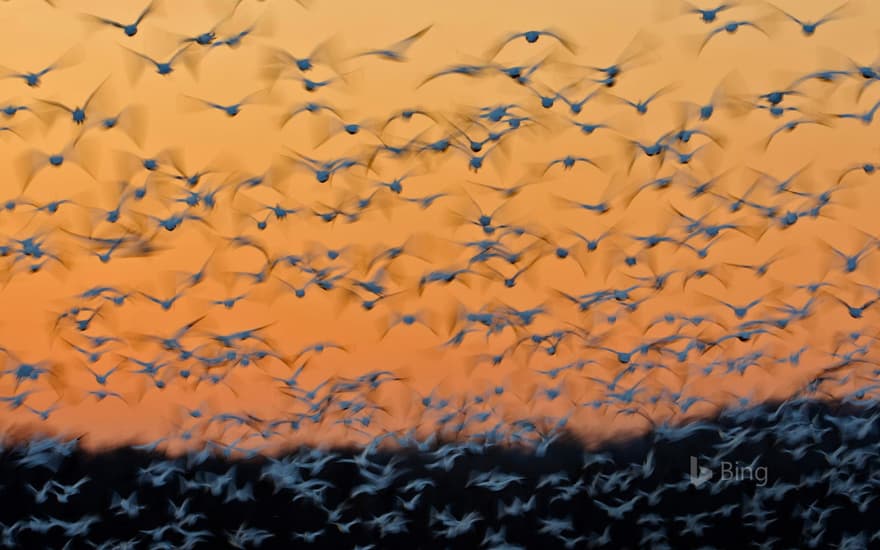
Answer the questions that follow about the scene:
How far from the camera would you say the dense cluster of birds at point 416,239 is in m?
1.73

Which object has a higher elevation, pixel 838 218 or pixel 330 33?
pixel 330 33

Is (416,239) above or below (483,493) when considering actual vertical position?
above

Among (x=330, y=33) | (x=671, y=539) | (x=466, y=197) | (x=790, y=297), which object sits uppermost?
(x=330, y=33)

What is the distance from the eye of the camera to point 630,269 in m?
1.85

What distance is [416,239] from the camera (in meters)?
1.81

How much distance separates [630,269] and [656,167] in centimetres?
19

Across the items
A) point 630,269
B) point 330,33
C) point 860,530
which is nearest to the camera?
point 330,33

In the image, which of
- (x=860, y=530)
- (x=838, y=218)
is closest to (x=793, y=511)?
(x=860, y=530)

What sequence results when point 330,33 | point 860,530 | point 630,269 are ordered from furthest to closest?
point 860,530 → point 630,269 → point 330,33

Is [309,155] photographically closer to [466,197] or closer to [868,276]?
[466,197]

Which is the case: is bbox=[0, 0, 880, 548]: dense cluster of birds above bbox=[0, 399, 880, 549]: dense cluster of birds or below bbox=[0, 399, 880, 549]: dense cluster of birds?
above

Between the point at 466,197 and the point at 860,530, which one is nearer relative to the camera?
the point at 466,197

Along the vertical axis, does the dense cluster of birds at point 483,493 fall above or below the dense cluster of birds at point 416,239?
below

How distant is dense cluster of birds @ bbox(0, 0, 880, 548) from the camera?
1.73 metres
